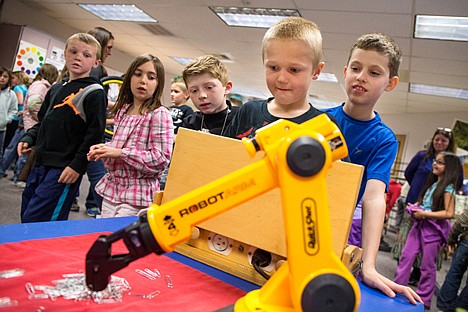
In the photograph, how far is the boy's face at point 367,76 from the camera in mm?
1207

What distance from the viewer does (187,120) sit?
2.00 m

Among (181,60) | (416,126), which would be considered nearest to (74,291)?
(181,60)

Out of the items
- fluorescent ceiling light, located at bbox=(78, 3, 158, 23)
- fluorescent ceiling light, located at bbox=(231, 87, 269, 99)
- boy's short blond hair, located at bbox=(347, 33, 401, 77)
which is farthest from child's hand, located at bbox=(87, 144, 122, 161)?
fluorescent ceiling light, located at bbox=(231, 87, 269, 99)

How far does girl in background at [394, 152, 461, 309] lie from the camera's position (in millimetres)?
2893

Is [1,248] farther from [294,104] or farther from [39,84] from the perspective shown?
[39,84]

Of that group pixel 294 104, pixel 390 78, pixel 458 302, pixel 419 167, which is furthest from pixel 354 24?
pixel 294 104

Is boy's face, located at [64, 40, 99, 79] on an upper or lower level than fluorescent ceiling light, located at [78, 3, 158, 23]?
lower

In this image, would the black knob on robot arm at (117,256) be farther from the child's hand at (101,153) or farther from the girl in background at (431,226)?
the girl in background at (431,226)

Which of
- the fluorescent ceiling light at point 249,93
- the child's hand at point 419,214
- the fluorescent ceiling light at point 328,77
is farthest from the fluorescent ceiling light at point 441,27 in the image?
the fluorescent ceiling light at point 249,93

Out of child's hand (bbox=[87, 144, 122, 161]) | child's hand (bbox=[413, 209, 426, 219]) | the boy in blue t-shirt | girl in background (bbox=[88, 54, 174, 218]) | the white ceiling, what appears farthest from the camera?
the white ceiling

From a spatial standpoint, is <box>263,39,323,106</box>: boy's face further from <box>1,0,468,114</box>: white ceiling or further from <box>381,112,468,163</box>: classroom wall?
<box>381,112,468,163</box>: classroom wall

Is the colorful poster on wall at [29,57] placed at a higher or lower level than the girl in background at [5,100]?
higher

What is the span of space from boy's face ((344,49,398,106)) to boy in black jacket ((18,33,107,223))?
1.14 m

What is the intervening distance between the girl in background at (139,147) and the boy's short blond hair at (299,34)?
2.54ft
